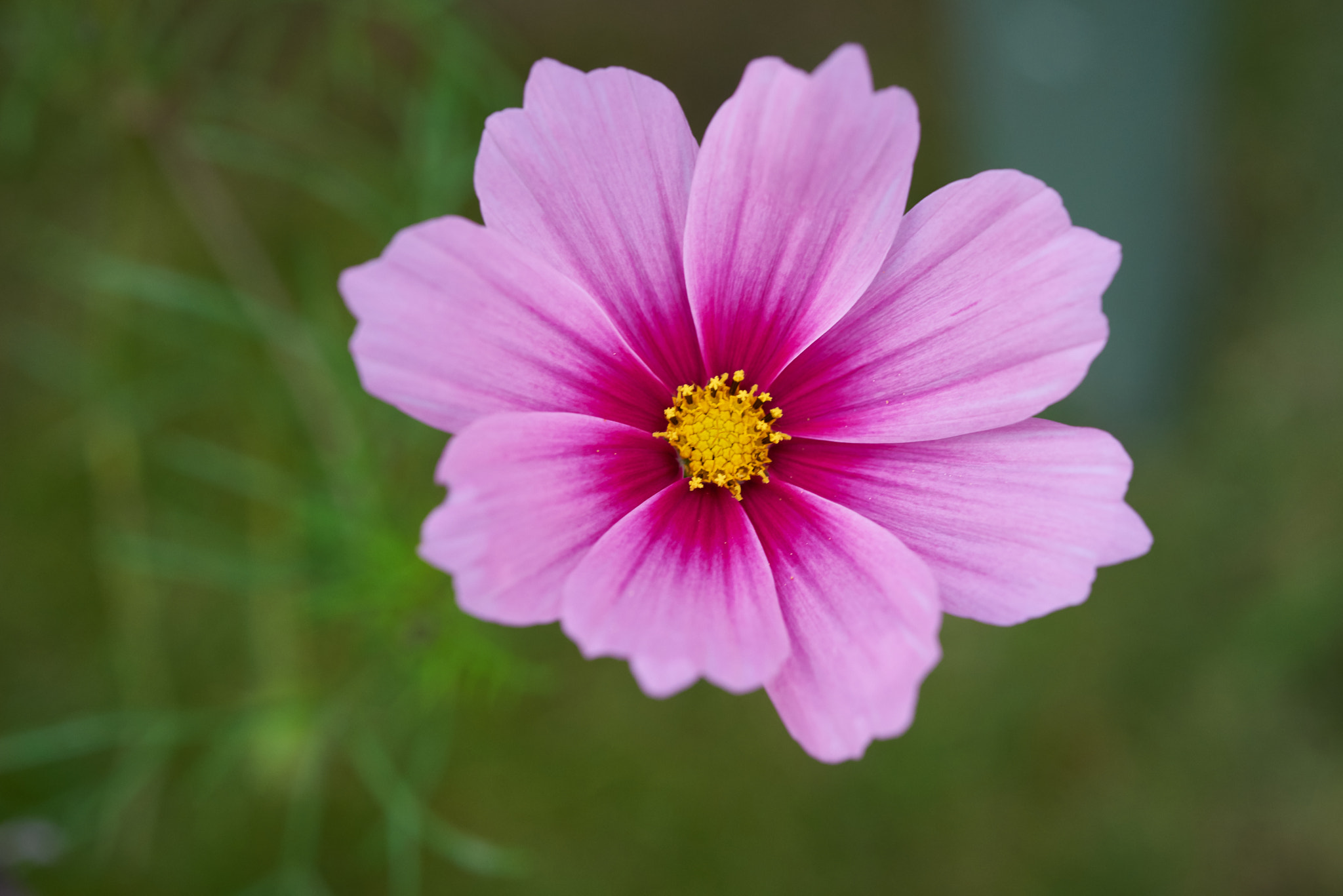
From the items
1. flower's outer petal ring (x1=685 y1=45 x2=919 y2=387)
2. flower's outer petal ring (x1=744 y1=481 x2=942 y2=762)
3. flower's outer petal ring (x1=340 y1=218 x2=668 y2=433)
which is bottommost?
flower's outer petal ring (x1=744 y1=481 x2=942 y2=762)

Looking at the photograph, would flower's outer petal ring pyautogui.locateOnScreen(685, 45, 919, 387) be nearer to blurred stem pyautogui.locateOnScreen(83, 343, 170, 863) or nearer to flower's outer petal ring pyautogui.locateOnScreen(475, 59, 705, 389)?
flower's outer petal ring pyautogui.locateOnScreen(475, 59, 705, 389)

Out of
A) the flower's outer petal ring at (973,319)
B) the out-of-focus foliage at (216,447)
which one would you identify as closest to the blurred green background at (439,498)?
Answer: the out-of-focus foliage at (216,447)

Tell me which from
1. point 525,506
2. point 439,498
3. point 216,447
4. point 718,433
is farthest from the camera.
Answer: point 216,447

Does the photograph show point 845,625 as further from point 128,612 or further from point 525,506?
point 128,612

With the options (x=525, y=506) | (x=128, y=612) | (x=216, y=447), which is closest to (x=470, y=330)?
(x=525, y=506)

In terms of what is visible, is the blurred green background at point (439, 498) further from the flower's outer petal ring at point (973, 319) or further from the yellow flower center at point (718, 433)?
the flower's outer petal ring at point (973, 319)

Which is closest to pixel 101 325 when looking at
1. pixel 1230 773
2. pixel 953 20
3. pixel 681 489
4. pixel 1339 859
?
pixel 681 489

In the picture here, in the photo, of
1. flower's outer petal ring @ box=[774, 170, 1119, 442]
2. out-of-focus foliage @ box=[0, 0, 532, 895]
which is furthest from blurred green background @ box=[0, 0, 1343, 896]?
flower's outer petal ring @ box=[774, 170, 1119, 442]
